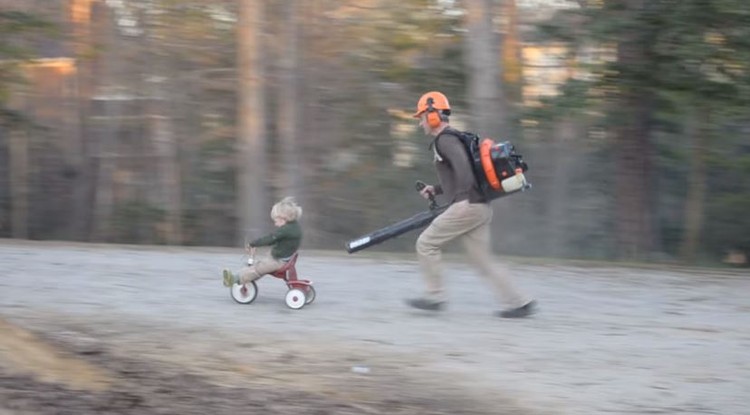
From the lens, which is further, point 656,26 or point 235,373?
point 656,26

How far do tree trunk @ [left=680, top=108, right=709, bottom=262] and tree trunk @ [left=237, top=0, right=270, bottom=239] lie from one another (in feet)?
21.1

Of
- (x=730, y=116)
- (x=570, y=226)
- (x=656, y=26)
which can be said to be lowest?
(x=570, y=226)

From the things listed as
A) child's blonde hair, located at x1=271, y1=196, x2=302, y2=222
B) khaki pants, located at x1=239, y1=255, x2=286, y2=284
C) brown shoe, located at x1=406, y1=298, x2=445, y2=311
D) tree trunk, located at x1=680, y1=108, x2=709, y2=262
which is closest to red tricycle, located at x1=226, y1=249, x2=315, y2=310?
khaki pants, located at x1=239, y1=255, x2=286, y2=284

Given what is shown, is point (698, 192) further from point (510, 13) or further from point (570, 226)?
point (510, 13)

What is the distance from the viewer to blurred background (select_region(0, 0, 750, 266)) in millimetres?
15953

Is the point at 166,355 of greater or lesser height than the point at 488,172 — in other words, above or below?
below

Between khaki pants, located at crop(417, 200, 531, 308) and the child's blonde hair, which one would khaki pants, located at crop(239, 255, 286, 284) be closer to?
the child's blonde hair

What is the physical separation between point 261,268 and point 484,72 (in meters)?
6.43

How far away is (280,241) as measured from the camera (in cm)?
1033

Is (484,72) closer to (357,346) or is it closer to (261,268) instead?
(261,268)

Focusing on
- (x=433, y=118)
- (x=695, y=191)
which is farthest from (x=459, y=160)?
(x=695, y=191)

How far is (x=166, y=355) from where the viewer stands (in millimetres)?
8656

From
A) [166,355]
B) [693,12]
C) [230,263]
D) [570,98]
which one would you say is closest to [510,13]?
[570,98]

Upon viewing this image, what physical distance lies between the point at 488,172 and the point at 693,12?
21.1 ft
